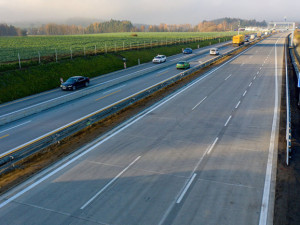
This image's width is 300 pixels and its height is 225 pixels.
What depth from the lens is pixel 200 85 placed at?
33.2m

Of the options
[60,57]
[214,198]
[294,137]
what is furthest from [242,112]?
[60,57]

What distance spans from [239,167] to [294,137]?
592cm

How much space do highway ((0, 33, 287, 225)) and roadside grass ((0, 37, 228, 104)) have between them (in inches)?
677

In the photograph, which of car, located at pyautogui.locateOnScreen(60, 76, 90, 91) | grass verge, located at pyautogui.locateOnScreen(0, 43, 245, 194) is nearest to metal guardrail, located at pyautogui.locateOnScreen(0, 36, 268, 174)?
grass verge, located at pyautogui.locateOnScreen(0, 43, 245, 194)

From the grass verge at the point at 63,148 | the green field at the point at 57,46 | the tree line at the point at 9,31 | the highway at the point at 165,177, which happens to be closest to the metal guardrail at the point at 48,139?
the grass verge at the point at 63,148

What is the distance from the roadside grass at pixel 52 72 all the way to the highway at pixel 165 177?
17201 mm

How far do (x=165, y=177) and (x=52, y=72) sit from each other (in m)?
30.8

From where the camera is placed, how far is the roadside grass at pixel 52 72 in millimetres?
32125

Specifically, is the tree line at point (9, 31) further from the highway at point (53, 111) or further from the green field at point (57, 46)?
the highway at point (53, 111)

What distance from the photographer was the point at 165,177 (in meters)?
12.8

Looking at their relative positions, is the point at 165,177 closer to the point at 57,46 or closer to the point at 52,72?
the point at 52,72

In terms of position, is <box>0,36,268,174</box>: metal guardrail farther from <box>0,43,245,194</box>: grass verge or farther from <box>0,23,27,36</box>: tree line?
<box>0,23,27,36</box>: tree line

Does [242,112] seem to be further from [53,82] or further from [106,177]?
[53,82]

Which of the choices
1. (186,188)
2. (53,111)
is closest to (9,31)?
(53,111)
